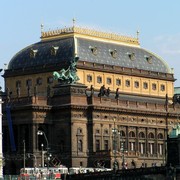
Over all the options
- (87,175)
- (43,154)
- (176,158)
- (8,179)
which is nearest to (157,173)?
(176,158)

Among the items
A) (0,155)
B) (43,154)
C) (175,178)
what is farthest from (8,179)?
(175,178)

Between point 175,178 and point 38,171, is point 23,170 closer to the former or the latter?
point 38,171

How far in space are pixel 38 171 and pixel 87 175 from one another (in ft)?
47.5

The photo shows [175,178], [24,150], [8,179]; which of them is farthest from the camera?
[24,150]

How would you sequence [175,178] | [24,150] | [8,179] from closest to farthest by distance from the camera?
[175,178] → [8,179] → [24,150]

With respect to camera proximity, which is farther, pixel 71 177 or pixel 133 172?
pixel 71 177

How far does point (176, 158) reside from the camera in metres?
162

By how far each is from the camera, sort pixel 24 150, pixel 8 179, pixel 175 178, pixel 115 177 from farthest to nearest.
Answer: pixel 24 150 < pixel 8 179 < pixel 115 177 < pixel 175 178

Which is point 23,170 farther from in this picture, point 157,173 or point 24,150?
point 157,173

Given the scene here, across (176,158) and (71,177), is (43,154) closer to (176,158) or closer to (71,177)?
(71,177)

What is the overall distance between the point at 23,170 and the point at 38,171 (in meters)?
5.31

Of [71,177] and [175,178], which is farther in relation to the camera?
[71,177]

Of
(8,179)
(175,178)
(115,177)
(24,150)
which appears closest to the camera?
(175,178)

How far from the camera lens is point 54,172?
187500 mm
